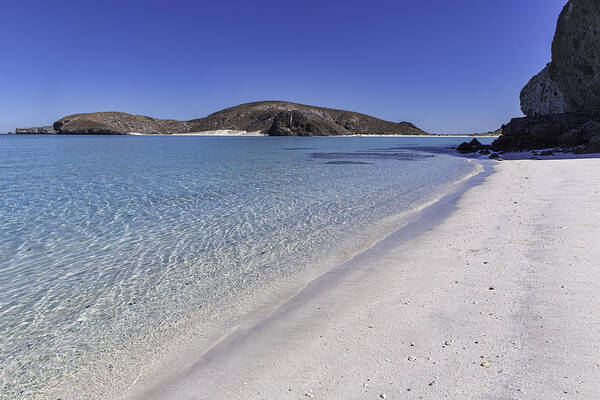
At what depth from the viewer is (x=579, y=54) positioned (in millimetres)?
31984

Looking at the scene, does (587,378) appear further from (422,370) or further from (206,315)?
(206,315)

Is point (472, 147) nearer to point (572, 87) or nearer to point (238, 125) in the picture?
point (572, 87)

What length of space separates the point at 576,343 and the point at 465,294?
116 centimetres

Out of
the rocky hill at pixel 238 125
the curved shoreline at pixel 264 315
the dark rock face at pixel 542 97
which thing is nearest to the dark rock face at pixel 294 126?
the rocky hill at pixel 238 125

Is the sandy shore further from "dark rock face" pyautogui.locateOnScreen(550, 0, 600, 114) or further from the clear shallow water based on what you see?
"dark rock face" pyautogui.locateOnScreen(550, 0, 600, 114)

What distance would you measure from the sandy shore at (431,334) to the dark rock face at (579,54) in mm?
34914

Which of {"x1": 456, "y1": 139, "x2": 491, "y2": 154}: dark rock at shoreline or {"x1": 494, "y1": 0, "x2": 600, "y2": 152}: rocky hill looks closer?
{"x1": 494, "y1": 0, "x2": 600, "y2": 152}: rocky hill

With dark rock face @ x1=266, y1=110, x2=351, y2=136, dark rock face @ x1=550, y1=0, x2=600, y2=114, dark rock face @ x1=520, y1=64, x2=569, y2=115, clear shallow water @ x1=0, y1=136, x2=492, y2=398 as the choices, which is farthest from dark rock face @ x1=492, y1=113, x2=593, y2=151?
dark rock face @ x1=266, y1=110, x2=351, y2=136

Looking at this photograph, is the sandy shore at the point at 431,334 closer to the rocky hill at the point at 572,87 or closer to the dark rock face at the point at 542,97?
the rocky hill at the point at 572,87

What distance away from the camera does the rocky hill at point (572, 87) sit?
1137 inches

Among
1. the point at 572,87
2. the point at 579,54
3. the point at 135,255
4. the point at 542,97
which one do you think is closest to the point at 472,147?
the point at 572,87

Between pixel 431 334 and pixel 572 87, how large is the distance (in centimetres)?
4268

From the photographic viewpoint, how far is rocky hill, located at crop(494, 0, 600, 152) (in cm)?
2889

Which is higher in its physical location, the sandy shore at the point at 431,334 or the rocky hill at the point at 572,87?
the rocky hill at the point at 572,87
